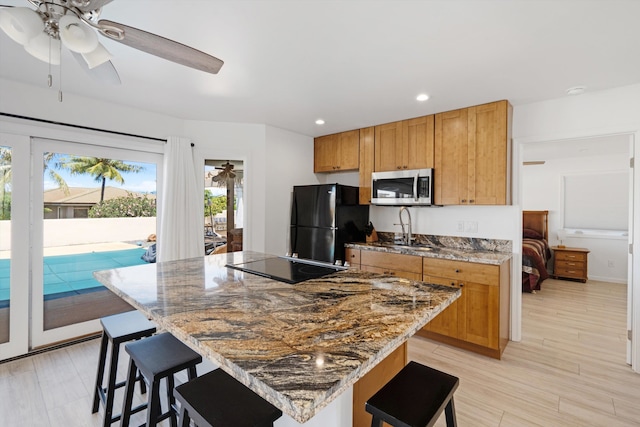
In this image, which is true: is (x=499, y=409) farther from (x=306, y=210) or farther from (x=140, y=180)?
(x=140, y=180)

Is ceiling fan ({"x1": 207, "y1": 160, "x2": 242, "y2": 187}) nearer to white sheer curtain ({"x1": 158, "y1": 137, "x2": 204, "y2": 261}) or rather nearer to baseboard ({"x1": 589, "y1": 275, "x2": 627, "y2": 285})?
white sheer curtain ({"x1": 158, "y1": 137, "x2": 204, "y2": 261})

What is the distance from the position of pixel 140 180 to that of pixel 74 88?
3.50ft

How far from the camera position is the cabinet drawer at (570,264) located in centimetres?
536

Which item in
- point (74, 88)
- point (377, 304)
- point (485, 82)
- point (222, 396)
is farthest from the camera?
point (74, 88)

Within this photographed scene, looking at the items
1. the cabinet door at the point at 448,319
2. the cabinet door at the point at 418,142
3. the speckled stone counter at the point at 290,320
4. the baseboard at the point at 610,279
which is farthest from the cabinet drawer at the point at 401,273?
the baseboard at the point at 610,279

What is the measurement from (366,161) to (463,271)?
5.85 feet

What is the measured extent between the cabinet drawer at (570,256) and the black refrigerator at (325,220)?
158 inches

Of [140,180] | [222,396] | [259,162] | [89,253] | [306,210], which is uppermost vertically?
[259,162]

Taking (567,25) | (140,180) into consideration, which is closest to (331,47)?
(567,25)

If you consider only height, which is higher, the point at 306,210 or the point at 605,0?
the point at 605,0

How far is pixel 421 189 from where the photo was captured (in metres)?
3.37

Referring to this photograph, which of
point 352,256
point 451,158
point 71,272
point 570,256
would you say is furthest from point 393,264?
point 570,256

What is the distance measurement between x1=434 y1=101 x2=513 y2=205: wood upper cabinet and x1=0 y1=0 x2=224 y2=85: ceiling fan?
2.66 m

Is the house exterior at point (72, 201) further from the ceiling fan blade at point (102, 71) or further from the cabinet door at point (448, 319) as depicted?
the cabinet door at point (448, 319)
